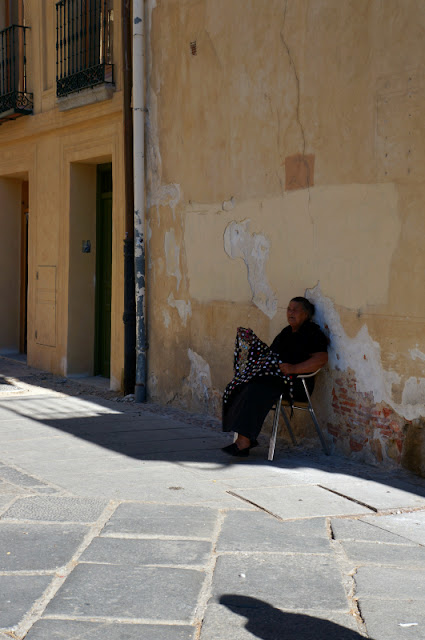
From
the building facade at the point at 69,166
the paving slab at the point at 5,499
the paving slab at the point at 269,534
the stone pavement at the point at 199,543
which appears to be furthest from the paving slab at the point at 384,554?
the building facade at the point at 69,166

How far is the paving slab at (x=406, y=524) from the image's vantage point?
477 cm

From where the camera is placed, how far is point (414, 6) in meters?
5.91

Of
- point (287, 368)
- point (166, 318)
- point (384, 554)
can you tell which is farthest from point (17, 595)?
point (166, 318)

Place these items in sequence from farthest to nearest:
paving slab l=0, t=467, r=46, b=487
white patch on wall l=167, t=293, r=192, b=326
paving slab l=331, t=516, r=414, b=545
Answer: white patch on wall l=167, t=293, r=192, b=326
paving slab l=0, t=467, r=46, b=487
paving slab l=331, t=516, r=414, b=545

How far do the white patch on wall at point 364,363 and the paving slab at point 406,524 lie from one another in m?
0.95

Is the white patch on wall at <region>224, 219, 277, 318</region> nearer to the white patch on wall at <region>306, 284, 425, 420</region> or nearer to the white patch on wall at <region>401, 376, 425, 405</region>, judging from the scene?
the white patch on wall at <region>306, 284, 425, 420</region>

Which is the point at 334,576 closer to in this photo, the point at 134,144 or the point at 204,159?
the point at 204,159

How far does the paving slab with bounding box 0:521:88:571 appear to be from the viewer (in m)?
4.18

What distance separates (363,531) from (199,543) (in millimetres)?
916

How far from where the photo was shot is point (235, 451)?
6613 millimetres

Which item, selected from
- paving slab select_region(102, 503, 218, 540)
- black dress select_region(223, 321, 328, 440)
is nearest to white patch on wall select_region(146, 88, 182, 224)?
black dress select_region(223, 321, 328, 440)

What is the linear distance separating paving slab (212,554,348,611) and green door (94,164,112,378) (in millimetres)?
6878

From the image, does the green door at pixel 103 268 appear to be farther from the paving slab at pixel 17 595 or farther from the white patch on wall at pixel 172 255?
the paving slab at pixel 17 595

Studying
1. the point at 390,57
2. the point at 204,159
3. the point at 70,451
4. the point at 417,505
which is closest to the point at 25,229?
the point at 204,159
